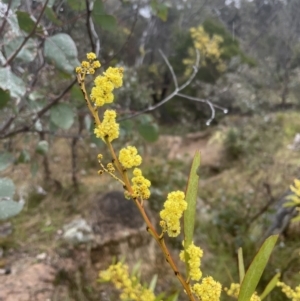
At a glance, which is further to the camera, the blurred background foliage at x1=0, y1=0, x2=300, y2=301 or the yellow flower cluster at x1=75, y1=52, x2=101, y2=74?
the blurred background foliage at x1=0, y1=0, x2=300, y2=301

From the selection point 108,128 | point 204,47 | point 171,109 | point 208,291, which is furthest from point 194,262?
point 171,109

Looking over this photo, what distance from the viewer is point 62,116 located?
2.94 feet

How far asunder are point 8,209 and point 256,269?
41cm

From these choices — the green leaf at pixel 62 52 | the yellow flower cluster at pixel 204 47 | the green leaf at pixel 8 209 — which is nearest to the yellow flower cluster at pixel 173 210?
the green leaf at pixel 8 209

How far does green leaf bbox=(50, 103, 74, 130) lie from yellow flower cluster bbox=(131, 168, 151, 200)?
1.90 ft

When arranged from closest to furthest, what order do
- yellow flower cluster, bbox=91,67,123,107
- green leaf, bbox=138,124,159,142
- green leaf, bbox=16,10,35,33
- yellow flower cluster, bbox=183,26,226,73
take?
yellow flower cluster, bbox=91,67,123,107, green leaf, bbox=16,10,35,33, green leaf, bbox=138,124,159,142, yellow flower cluster, bbox=183,26,226,73

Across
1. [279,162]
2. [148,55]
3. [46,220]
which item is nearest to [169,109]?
[148,55]

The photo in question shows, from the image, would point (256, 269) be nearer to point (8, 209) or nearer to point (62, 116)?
point (8, 209)

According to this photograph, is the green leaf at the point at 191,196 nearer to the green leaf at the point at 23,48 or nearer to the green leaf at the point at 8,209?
the green leaf at the point at 8,209

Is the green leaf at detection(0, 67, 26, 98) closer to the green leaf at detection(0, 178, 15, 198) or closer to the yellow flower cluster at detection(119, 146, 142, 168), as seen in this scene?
the green leaf at detection(0, 178, 15, 198)

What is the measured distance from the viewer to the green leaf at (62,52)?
748mm

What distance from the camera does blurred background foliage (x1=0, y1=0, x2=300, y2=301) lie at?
852 millimetres

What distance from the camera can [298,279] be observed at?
4.80 ft

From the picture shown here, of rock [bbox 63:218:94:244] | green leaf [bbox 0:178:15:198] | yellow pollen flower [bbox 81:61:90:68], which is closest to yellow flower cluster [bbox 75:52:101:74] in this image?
yellow pollen flower [bbox 81:61:90:68]
